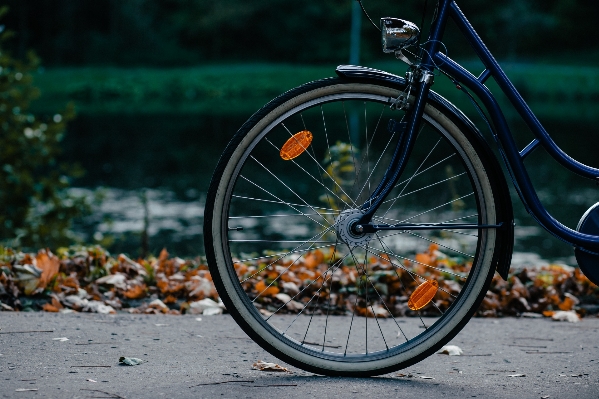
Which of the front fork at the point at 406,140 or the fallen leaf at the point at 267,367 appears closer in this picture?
the front fork at the point at 406,140

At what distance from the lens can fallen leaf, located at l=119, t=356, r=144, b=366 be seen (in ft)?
10.1

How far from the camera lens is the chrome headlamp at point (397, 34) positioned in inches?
112

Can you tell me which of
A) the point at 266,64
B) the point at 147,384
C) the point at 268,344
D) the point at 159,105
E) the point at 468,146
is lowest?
the point at 147,384

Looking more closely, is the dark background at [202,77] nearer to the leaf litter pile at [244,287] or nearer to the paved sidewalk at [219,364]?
the leaf litter pile at [244,287]

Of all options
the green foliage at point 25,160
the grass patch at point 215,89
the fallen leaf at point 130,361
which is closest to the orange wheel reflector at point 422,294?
the fallen leaf at point 130,361

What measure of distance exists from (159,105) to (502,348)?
2998cm

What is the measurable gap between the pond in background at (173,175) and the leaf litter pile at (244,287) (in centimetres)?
222

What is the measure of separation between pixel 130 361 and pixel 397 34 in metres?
1.54

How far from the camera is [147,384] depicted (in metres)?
2.84

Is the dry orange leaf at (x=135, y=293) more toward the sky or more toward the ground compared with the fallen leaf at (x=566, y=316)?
more toward the ground

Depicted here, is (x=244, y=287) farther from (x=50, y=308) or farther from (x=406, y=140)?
(x=406, y=140)

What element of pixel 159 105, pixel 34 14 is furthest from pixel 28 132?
pixel 34 14

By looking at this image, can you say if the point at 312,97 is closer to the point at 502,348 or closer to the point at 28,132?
the point at 502,348

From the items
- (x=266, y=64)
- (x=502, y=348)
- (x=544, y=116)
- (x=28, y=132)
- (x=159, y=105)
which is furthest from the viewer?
(x=266, y=64)
